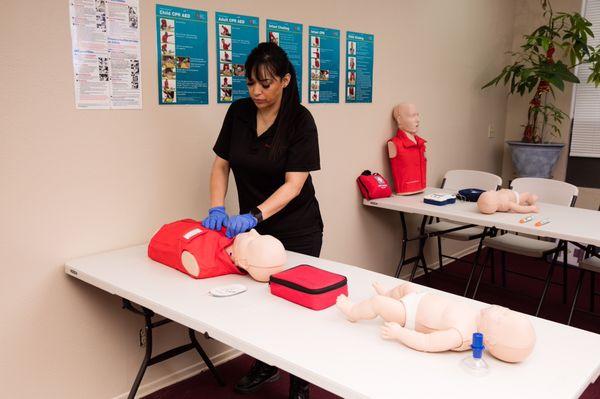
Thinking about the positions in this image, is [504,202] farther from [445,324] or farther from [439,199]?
[445,324]

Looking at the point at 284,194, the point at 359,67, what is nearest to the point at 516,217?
the point at 359,67

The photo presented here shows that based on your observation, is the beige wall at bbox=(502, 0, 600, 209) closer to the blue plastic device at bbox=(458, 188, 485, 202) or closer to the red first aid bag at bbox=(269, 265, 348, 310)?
the blue plastic device at bbox=(458, 188, 485, 202)

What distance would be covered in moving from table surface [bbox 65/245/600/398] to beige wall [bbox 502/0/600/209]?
3.82 m

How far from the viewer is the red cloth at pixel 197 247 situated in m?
1.91

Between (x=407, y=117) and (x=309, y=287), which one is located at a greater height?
(x=407, y=117)

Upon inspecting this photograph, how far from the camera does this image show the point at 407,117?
371cm

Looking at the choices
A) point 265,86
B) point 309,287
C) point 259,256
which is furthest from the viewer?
point 265,86

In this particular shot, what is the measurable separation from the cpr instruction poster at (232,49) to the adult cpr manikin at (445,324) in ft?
5.16

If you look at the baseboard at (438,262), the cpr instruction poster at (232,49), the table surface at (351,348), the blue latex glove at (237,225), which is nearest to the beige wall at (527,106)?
the baseboard at (438,262)

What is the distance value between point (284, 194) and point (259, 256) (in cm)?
42

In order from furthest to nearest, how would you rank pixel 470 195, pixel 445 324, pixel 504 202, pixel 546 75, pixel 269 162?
pixel 546 75 → pixel 470 195 → pixel 504 202 → pixel 269 162 → pixel 445 324

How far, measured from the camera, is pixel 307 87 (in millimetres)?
3141

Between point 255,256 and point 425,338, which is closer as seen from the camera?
point 425,338

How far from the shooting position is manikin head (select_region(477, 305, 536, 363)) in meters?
1.26
